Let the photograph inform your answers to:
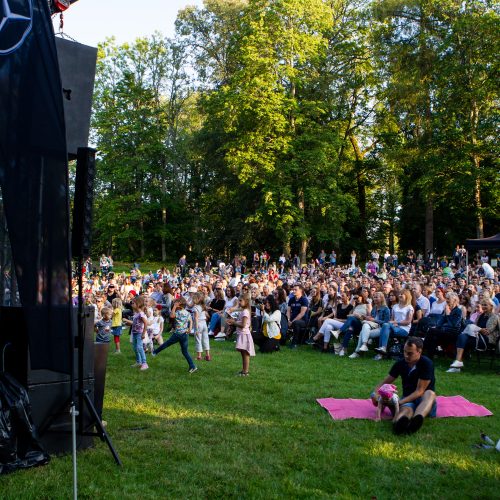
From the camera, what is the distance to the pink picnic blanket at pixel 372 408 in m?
7.00

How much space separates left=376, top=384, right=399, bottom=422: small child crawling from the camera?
21.8 feet

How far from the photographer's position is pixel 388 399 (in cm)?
669

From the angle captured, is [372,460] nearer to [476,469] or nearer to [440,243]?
[476,469]

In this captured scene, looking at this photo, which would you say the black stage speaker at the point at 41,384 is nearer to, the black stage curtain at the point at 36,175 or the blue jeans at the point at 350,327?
the black stage curtain at the point at 36,175

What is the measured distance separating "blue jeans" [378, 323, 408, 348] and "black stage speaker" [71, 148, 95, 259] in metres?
8.00

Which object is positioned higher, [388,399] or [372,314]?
[372,314]

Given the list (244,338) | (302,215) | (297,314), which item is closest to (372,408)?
(244,338)

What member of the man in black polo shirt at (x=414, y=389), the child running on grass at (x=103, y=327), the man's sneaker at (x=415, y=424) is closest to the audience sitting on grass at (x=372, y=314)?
the child running on grass at (x=103, y=327)

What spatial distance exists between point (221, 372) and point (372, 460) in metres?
4.85

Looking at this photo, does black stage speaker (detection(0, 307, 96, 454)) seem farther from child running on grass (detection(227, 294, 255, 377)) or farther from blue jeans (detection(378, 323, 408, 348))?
blue jeans (detection(378, 323, 408, 348))

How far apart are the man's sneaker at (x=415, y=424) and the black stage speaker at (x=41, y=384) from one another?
3454mm

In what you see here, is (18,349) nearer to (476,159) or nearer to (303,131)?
(476,159)

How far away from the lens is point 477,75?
1200 inches

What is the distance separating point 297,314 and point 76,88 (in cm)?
910
